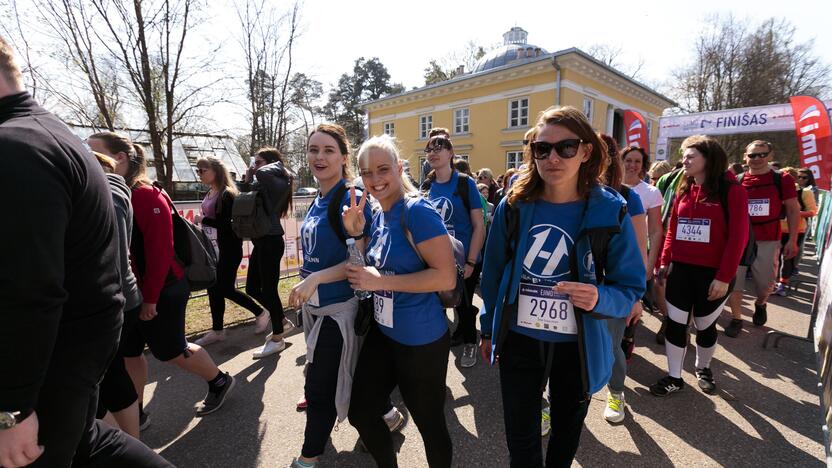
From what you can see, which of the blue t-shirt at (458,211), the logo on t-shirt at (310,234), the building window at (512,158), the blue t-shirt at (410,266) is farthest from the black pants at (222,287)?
the building window at (512,158)

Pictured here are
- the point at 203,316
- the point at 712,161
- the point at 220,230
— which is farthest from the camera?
the point at 203,316

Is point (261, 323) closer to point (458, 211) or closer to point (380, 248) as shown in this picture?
point (458, 211)

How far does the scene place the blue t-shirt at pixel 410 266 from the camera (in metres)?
1.78

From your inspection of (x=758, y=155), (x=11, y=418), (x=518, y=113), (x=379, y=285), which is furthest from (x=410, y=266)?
(x=518, y=113)

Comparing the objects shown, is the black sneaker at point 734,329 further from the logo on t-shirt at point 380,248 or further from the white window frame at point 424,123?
the white window frame at point 424,123

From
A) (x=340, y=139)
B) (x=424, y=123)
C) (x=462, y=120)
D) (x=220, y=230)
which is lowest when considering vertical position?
(x=220, y=230)

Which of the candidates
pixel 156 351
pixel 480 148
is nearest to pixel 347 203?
pixel 156 351

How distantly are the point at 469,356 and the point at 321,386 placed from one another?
2.03 m

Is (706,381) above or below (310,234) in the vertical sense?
below

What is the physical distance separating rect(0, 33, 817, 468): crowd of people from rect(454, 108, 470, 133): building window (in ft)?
81.0

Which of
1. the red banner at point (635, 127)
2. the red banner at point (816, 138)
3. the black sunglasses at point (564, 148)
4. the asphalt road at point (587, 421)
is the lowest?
the asphalt road at point (587, 421)

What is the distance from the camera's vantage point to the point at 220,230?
417 centimetres

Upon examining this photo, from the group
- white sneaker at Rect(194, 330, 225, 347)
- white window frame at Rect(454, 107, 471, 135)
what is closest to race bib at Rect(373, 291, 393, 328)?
white sneaker at Rect(194, 330, 225, 347)

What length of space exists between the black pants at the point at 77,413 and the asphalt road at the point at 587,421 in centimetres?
119
